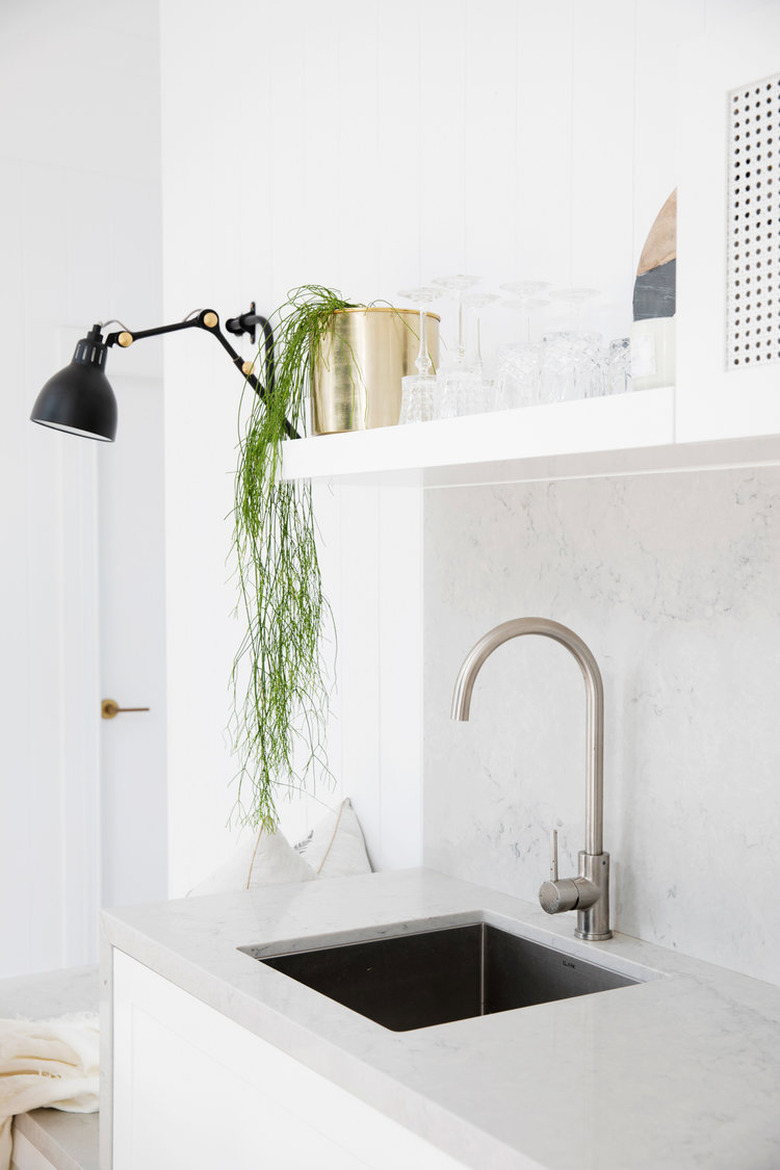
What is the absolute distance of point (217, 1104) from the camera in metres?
1.43

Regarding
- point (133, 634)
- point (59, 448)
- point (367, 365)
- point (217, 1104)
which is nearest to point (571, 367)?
point (367, 365)

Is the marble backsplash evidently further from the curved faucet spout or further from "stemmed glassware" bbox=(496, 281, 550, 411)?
"stemmed glassware" bbox=(496, 281, 550, 411)

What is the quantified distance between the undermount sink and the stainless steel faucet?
0.06 metres

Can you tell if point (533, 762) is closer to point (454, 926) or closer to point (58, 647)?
point (454, 926)

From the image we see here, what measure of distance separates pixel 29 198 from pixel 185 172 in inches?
44.6

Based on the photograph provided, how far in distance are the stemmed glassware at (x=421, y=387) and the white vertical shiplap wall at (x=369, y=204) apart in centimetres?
19

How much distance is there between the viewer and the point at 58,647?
375 centimetres

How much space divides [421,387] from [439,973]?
0.79 metres

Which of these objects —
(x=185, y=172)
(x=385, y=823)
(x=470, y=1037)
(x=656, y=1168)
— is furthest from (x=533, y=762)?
(x=185, y=172)

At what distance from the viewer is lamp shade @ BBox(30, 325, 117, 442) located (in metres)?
2.06

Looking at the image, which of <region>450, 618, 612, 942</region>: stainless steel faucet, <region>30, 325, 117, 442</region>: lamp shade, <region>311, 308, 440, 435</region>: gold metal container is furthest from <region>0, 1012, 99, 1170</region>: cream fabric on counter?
<region>311, 308, 440, 435</region>: gold metal container

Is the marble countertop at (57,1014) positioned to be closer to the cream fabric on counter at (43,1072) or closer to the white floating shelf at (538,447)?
the cream fabric on counter at (43,1072)

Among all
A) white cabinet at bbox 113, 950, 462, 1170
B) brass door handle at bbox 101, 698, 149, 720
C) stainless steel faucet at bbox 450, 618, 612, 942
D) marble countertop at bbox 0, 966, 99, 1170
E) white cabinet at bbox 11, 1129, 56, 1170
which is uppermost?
stainless steel faucet at bbox 450, 618, 612, 942

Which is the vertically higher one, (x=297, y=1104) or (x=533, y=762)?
(x=533, y=762)
